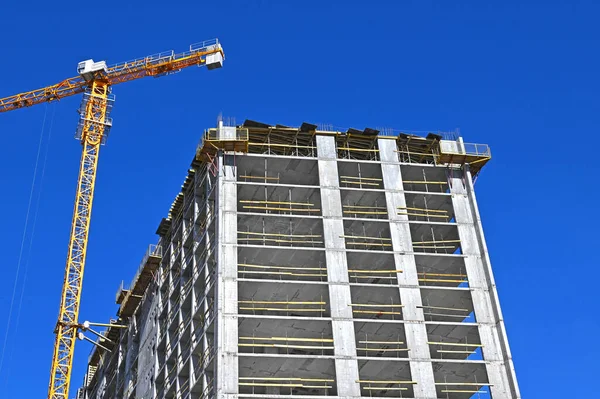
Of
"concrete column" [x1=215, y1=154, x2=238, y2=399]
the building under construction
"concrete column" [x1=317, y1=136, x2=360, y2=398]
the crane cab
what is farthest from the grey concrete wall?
the crane cab

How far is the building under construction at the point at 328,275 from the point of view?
205ft

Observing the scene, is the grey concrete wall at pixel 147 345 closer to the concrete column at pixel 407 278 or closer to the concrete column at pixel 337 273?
the concrete column at pixel 337 273

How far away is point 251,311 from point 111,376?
120ft

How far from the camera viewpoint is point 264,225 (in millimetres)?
68688

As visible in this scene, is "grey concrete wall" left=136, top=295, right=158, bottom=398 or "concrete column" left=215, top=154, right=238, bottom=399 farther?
"grey concrete wall" left=136, top=295, right=158, bottom=398

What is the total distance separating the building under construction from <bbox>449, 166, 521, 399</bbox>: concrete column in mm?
98

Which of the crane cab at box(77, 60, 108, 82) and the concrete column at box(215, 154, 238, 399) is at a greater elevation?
the crane cab at box(77, 60, 108, 82)

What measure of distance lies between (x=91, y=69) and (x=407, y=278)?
143 ft

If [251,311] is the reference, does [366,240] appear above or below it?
above

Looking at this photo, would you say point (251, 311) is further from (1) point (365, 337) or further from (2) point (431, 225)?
(2) point (431, 225)

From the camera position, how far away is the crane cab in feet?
309

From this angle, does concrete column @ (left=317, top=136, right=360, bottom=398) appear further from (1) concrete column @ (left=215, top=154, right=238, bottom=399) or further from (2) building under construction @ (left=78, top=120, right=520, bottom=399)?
(1) concrete column @ (left=215, top=154, right=238, bottom=399)

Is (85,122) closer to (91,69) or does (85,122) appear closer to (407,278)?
(91,69)

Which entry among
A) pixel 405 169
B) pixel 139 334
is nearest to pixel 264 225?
pixel 405 169
